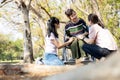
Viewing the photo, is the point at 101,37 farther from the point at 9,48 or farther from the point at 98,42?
the point at 9,48

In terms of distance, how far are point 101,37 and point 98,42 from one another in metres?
0.11

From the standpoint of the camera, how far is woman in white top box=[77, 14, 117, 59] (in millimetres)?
6984

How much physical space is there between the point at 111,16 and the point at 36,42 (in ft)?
52.8

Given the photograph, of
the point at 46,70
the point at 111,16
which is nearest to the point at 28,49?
the point at 46,70

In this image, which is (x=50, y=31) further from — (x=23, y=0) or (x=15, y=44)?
(x=15, y=44)

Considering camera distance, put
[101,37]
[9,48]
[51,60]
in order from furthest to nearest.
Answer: [9,48] < [51,60] < [101,37]

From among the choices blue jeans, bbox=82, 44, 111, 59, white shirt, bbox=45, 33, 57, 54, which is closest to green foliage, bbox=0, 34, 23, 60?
white shirt, bbox=45, 33, 57, 54

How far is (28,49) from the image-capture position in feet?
55.7

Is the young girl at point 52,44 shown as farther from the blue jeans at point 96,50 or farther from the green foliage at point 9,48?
the green foliage at point 9,48

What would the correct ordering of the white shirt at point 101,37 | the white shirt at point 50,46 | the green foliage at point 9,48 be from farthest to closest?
the green foliage at point 9,48 → the white shirt at point 50,46 → the white shirt at point 101,37

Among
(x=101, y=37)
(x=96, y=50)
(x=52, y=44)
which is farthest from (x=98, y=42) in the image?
(x=52, y=44)

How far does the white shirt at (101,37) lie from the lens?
280 inches

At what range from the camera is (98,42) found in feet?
23.8

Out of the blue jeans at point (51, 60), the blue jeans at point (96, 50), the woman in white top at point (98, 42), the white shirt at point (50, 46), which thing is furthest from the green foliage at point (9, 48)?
the blue jeans at point (96, 50)
